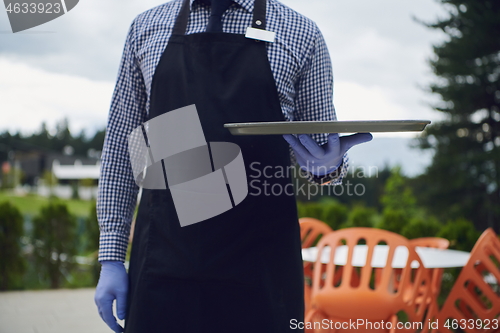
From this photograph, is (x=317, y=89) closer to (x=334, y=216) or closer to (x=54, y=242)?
(x=334, y=216)

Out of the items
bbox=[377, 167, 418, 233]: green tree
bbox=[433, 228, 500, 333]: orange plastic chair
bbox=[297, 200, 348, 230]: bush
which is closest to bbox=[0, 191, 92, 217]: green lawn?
bbox=[297, 200, 348, 230]: bush

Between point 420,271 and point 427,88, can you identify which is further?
point 427,88

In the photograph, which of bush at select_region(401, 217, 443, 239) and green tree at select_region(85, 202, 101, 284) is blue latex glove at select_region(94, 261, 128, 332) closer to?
bush at select_region(401, 217, 443, 239)

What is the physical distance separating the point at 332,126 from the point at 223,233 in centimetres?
36

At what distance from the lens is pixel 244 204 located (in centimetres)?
96

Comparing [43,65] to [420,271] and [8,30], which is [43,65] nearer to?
[8,30]

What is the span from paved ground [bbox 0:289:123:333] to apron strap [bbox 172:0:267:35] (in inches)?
106

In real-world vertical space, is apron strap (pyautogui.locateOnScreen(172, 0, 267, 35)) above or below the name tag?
above

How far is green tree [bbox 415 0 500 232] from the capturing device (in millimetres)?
7304

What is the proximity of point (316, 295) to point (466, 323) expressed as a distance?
30.2 inches

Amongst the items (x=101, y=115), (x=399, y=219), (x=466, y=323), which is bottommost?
(x=399, y=219)

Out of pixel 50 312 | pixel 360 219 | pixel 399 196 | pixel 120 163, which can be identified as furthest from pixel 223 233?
pixel 399 196

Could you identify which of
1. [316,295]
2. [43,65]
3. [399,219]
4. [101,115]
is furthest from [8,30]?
[399,219]

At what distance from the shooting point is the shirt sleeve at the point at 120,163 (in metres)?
1.00
